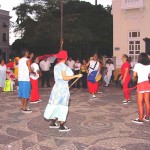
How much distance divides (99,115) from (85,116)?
42 cm

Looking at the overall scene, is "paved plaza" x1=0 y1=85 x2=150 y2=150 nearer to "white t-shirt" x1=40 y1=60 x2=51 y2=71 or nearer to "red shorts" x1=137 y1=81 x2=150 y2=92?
"red shorts" x1=137 y1=81 x2=150 y2=92

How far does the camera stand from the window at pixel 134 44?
20.5 m

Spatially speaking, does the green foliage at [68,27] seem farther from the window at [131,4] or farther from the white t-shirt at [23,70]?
the white t-shirt at [23,70]

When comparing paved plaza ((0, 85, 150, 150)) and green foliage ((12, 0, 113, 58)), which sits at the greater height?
green foliage ((12, 0, 113, 58))

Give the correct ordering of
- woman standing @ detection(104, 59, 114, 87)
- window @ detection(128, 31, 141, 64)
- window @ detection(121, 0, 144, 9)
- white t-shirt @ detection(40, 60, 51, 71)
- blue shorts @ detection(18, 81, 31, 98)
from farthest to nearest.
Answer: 1. window @ detection(128, 31, 141, 64)
2. window @ detection(121, 0, 144, 9)
3. woman standing @ detection(104, 59, 114, 87)
4. white t-shirt @ detection(40, 60, 51, 71)
5. blue shorts @ detection(18, 81, 31, 98)

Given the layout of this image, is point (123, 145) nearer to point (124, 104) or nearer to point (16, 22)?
point (124, 104)

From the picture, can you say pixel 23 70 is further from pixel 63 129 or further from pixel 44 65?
pixel 44 65

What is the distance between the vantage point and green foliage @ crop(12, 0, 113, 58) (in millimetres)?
27078

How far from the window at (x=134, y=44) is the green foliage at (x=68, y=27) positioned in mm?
6651

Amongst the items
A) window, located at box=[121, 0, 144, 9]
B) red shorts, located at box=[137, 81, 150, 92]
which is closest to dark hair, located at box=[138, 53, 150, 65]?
red shorts, located at box=[137, 81, 150, 92]

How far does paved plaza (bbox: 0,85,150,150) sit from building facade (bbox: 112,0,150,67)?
10.6 m

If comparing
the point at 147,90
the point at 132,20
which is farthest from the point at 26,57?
the point at 132,20

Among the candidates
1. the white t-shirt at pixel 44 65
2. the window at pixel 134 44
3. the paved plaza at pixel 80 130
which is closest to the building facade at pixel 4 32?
the window at pixel 134 44

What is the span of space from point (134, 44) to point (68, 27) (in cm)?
844
